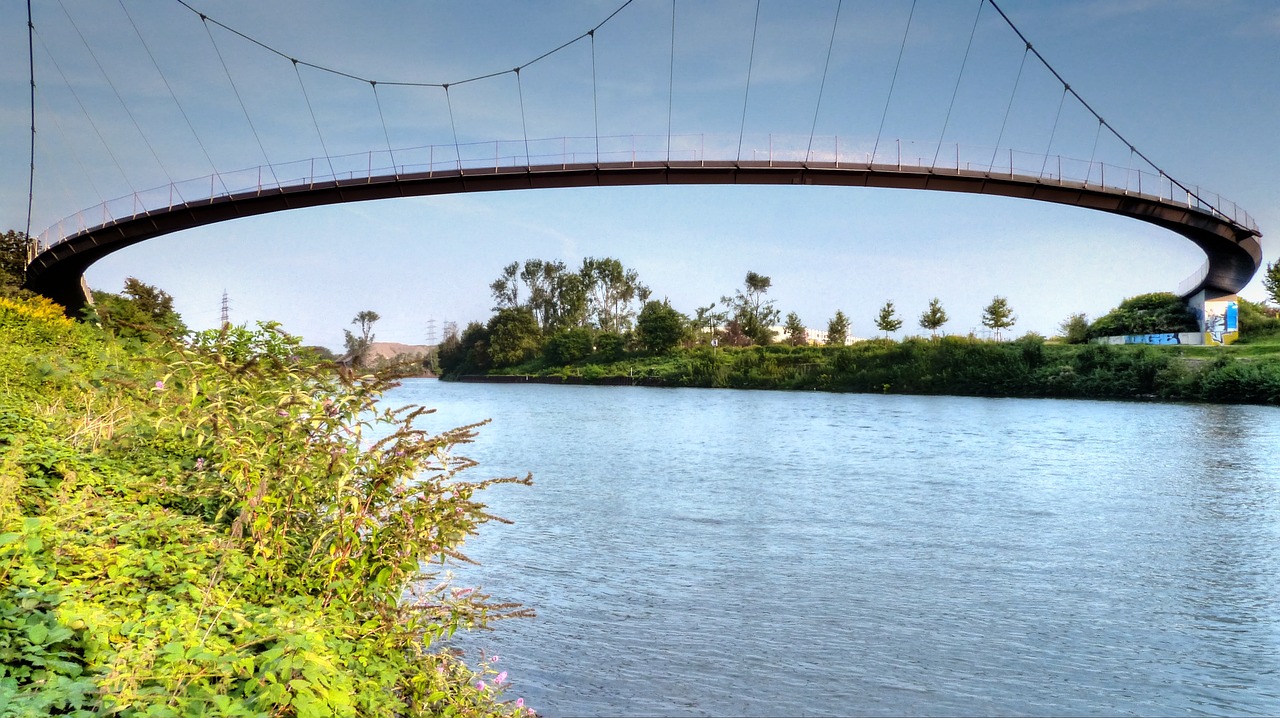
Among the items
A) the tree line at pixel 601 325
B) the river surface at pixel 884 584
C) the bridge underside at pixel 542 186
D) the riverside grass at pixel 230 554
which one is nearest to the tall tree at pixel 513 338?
the tree line at pixel 601 325

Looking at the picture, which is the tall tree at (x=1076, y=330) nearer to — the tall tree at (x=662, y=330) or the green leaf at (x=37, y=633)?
the tall tree at (x=662, y=330)

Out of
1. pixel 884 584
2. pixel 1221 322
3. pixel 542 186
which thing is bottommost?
pixel 884 584

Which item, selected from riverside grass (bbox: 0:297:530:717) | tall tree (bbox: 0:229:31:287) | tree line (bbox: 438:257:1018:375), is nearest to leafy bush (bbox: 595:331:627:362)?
tree line (bbox: 438:257:1018:375)

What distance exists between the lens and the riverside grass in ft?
9.66

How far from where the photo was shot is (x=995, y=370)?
172ft

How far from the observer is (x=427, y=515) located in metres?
4.48

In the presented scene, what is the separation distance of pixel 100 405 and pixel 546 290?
9728cm

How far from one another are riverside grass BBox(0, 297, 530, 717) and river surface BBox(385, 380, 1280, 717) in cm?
141

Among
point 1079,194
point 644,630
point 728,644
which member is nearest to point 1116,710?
point 728,644

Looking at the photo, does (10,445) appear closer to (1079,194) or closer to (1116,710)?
(1116,710)

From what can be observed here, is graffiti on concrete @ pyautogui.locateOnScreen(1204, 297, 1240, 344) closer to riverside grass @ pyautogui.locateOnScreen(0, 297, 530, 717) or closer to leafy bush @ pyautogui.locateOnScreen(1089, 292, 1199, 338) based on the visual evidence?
leafy bush @ pyautogui.locateOnScreen(1089, 292, 1199, 338)

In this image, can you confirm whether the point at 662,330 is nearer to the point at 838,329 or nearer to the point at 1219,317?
the point at 838,329

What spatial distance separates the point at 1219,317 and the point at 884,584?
6069 centimetres

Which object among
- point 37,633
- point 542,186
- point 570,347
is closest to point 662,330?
point 570,347
